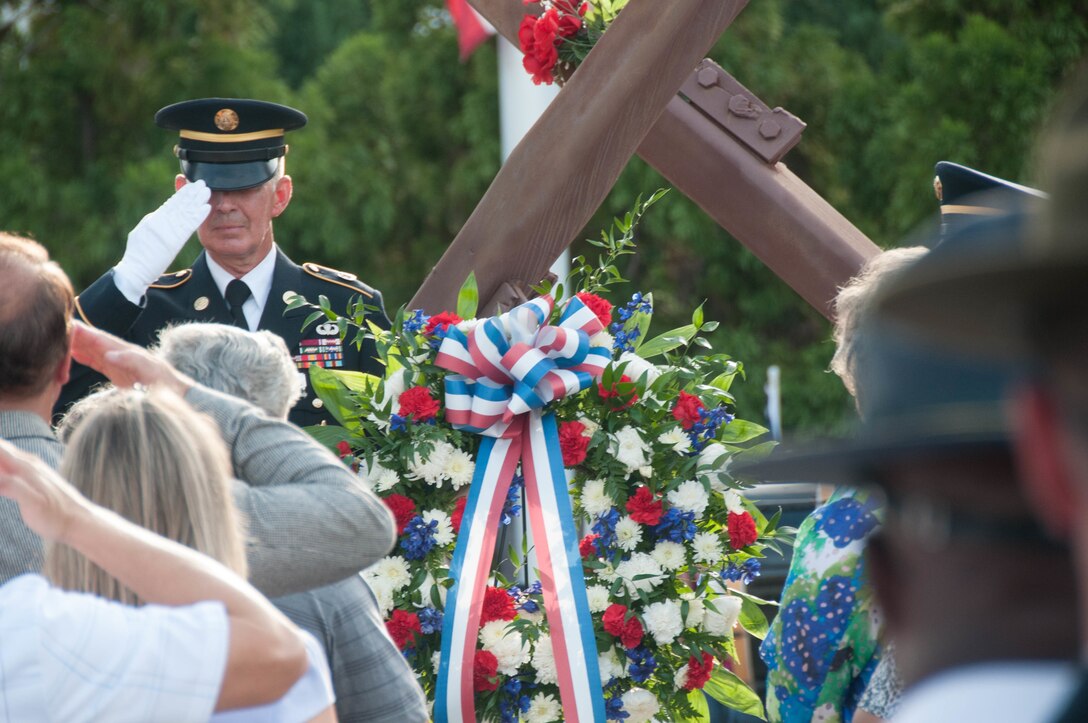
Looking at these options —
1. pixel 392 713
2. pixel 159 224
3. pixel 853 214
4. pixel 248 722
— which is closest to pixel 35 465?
pixel 248 722

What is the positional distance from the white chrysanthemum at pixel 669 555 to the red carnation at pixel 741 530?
12 centimetres

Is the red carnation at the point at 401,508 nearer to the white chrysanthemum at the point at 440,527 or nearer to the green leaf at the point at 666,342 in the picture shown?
the white chrysanthemum at the point at 440,527

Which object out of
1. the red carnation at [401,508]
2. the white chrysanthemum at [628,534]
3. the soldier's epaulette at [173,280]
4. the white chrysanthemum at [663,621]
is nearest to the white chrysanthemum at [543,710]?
the white chrysanthemum at [663,621]

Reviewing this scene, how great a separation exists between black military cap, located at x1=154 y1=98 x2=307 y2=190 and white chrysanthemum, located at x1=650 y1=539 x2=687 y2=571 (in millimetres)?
1516

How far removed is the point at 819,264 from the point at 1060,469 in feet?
10.3

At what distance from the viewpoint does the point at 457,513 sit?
10.5 ft

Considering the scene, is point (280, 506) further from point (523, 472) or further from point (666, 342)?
point (666, 342)

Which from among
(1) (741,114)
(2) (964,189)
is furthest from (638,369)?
(1) (741,114)

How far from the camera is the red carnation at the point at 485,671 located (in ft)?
10.1

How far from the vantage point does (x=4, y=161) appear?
36.8 feet

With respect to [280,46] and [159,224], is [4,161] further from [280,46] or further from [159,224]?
[159,224]

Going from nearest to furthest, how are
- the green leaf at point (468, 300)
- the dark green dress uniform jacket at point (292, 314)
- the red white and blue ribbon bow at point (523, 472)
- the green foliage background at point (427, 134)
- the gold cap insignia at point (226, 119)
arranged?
the red white and blue ribbon bow at point (523, 472), the green leaf at point (468, 300), the dark green dress uniform jacket at point (292, 314), the gold cap insignia at point (226, 119), the green foliage background at point (427, 134)

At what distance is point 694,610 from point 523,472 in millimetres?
493

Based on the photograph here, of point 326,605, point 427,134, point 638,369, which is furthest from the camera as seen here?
point 427,134
